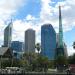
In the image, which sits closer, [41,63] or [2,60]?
[2,60]

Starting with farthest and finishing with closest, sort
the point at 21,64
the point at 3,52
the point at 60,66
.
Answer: the point at 21,64 < the point at 60,66 < the point at 3,52

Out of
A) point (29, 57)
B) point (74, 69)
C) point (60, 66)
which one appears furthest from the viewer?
point (29, 57)

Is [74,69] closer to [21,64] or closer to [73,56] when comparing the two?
[73,56]

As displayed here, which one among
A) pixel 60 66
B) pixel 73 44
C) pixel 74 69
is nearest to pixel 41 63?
pixel 60 66

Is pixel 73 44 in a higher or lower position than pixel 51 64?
higher

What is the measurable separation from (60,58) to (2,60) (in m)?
29.1

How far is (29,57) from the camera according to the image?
18562 cm

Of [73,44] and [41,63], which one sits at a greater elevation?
[73,44]

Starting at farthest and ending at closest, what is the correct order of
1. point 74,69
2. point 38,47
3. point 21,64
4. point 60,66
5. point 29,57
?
point 29,57, point 38,47, point 21,64, point 60,66, point 74,69

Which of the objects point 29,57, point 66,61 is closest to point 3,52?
point 66,61

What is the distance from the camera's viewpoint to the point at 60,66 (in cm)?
14775

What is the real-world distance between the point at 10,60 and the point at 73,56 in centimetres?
3180

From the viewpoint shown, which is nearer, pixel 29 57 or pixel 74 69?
pixel 74 69

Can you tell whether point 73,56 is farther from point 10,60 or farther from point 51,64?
point 10,60
